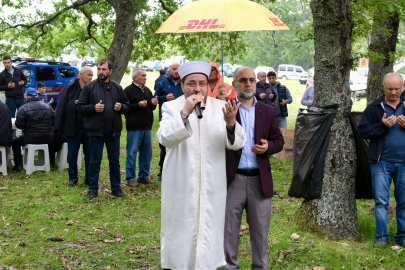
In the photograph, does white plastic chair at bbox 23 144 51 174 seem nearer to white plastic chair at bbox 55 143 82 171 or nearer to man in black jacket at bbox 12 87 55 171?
man in black jacket at bbox 12 87 55 171

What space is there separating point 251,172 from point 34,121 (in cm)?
660

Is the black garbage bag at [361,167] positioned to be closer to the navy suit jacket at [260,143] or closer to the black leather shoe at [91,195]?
the navy suit jacket at [260,143]

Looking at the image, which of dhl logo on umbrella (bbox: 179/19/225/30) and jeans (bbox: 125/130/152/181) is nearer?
dhl logo on umbrella (bbox: 179/19/225/30)

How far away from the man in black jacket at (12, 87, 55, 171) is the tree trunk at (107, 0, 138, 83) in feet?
19.5

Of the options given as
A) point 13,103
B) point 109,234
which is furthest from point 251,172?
point 13,103

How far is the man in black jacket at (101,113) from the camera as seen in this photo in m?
7.44

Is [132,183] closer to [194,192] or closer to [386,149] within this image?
[386,149]

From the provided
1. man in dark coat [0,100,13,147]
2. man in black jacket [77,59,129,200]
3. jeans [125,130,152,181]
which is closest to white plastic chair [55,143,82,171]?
man in dark coat [0,100,13,147]

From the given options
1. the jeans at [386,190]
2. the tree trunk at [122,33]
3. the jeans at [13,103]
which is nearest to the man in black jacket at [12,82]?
the jeans at [13,103]

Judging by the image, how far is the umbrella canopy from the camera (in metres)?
4.85

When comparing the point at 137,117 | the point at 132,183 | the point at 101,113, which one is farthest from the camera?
the point at 132,183

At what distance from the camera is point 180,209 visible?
147 inches

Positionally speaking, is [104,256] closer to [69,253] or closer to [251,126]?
[69,253]

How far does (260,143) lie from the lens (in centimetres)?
421
